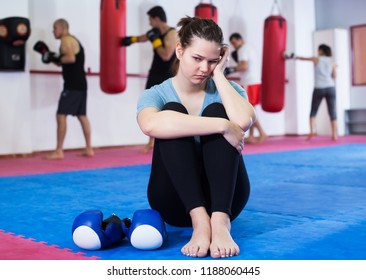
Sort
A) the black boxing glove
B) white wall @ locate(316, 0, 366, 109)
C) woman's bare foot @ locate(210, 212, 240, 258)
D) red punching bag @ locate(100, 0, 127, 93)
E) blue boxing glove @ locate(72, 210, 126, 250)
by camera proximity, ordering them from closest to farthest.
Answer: woman's bare foot @ locate(210, 212, 240, 258) < blue boxing glove @ locate(72, 210, 126, 250) < red punching bag @ locate(100, 0, 127, 93) < the black boxing glove < white wall @ locate(316, 0, 366, 109)

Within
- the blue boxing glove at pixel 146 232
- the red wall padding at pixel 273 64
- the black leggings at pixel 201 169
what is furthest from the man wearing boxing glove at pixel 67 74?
the blue boxing glove at pixel 146 232

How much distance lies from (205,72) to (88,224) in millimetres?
611

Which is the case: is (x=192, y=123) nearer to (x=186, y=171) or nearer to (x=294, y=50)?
(x=186, y=171)

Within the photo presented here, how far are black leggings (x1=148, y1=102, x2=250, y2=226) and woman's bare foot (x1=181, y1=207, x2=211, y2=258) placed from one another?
0.11ft

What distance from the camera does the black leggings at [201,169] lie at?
1654 mm

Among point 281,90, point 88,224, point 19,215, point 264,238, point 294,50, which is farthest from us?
point 294,50

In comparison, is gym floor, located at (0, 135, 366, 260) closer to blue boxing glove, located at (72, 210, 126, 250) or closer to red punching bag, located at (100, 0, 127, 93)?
blue boxing glove, located at (72, 210, 126, 250)

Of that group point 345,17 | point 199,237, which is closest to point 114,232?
point 199,237

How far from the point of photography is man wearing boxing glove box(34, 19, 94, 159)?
521 cm

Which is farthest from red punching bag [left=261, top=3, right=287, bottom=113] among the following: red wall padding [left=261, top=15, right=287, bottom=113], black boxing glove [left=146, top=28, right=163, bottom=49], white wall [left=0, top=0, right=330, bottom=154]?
white wall [left=0, top=0, right=330, bottom=154]

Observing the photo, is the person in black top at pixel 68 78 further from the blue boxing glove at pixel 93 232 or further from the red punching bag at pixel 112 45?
the blue boxing glove at pixel 93 232

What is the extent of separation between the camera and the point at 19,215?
91.4 inches

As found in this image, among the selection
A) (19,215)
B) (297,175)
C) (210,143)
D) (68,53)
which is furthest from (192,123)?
(68,53)

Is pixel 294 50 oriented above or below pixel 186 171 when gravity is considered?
above
